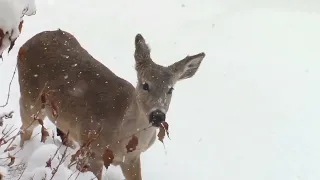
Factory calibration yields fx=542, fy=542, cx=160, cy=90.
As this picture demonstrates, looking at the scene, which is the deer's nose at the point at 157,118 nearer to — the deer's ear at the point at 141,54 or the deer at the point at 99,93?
the deer at the point at 99,93

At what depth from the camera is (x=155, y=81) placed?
547cm

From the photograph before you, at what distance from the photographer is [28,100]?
656cm

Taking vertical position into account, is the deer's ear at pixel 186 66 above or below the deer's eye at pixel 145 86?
above

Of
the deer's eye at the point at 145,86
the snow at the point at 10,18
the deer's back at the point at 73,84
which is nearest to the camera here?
the snow at the point at 10,18

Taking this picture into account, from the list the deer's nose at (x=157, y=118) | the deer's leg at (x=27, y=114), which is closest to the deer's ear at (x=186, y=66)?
the deer's nose at (x=157, y=118)

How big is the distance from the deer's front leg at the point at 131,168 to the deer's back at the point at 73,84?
412mm

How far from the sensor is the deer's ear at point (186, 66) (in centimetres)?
578

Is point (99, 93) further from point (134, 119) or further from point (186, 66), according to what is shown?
point (186, 66)

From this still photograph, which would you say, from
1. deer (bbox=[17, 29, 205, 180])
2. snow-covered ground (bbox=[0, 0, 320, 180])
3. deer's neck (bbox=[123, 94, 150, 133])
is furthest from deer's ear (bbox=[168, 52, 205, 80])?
snow-covered ground (bbox=[0, 0, 320, 180])

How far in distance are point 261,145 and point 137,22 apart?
6.50 m

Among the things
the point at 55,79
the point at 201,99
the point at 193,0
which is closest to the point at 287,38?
the point at 193,0

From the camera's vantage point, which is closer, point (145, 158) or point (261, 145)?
point (145, 158)

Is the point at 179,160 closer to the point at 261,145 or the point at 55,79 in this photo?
the point at 261,145

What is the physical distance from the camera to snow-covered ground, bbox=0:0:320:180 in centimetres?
776
